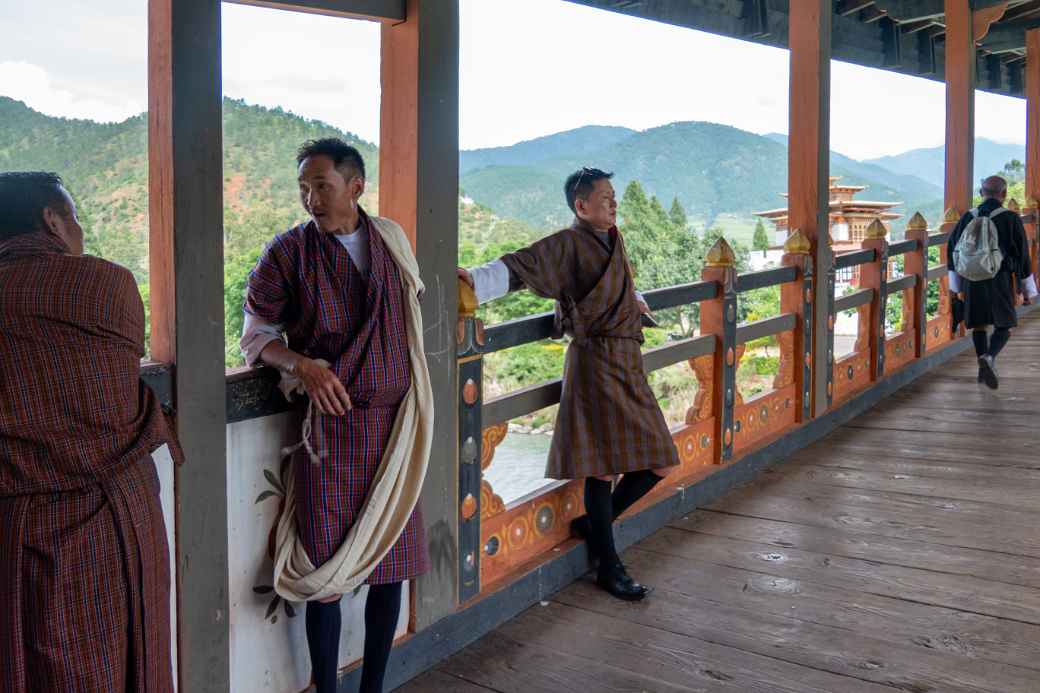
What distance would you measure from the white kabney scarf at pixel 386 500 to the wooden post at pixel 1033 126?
8.54 m

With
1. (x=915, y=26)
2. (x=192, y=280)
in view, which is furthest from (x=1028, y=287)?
(x=192, y=280)

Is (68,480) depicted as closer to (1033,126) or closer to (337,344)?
(337,344)

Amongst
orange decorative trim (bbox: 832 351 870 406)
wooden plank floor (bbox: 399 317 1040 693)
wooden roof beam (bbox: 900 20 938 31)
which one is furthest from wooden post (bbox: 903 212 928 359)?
wooden roof beam (bbox: 900 20 938 31)

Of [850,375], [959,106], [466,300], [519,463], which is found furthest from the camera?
[519,463]

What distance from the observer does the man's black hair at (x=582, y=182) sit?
2941 millimetres

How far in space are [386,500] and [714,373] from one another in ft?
7.07

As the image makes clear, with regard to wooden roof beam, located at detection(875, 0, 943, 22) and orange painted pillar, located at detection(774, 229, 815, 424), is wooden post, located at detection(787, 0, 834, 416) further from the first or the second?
wooden roof beam, located at detection(875, 0, 943, 22)

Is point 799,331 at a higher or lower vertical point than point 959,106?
lower

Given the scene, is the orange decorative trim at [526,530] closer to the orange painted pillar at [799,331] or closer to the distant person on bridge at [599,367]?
the distant person on bridge at [599,367]

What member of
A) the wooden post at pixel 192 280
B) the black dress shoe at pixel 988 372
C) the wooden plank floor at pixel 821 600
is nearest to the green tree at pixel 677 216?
the black dress shoe at pixel 988 372

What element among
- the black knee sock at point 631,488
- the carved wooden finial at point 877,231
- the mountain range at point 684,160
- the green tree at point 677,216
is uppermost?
the mountain range at point 684,160

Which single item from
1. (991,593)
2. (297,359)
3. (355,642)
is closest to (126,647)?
(297,359)

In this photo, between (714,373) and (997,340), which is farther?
(997,340)

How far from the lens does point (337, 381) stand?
200 cm
